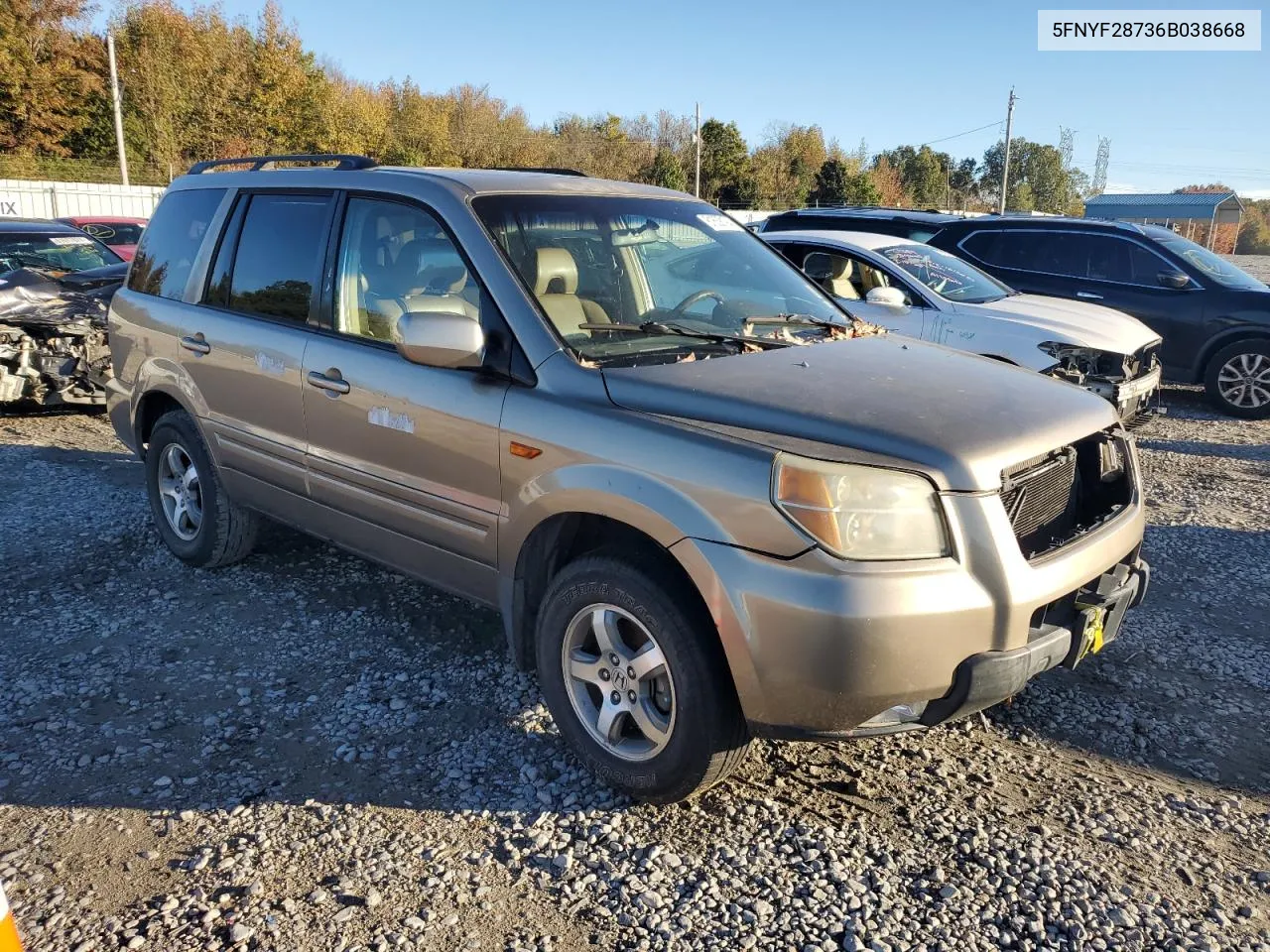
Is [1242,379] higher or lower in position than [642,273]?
lower

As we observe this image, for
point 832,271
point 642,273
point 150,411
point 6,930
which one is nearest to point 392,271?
point 642,273

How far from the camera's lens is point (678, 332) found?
3.59 m

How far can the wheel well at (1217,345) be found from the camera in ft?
31.1

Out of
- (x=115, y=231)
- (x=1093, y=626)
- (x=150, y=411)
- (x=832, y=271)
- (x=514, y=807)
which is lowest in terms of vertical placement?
(x=514, y=807)

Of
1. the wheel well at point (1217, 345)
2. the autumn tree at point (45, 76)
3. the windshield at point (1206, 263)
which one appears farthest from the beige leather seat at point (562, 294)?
the autumn tree at point (45, 76)

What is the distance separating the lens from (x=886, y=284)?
8.18 metres

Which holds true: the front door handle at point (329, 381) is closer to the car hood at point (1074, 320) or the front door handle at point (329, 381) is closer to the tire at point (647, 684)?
the tire at point (647, 684)

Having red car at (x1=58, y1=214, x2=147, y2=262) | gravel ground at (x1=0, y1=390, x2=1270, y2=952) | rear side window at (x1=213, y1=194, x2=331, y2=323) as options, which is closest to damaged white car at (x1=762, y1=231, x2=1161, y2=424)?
gravel ground at (x1=0, y1=390, x2=1270, y2=952)

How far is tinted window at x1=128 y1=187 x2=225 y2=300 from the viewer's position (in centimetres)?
488

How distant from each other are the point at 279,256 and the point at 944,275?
592 centimetres

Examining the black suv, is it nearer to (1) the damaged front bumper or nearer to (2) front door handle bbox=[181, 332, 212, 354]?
(1) the damaged front bumper

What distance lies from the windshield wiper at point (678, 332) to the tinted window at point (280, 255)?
1.43 metres

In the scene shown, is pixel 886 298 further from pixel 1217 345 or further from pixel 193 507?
pixel 1217 345

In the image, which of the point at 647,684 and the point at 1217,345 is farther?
the point at 1217,345
